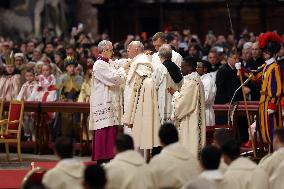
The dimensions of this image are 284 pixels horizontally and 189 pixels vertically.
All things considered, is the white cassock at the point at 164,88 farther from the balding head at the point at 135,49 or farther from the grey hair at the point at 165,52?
the balding head at the point at 135,49

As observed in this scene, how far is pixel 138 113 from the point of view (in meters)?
17.9

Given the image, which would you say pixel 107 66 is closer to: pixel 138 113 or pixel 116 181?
pixel 138 113

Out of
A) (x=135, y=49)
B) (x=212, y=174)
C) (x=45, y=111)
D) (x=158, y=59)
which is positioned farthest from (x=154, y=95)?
(x=212, y=174)

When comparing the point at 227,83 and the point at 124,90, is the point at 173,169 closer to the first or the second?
the point at 124,90

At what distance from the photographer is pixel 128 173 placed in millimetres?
12586

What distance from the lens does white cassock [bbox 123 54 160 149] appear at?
58.6 ft

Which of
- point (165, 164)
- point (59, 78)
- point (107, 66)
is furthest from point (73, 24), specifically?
point (165, 164)

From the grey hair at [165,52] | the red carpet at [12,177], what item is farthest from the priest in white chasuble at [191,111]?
the red carpet at [12,177]

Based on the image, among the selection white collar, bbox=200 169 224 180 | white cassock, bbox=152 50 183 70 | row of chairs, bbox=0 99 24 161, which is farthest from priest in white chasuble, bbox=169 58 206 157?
white collar, bbox=200 169 224 180

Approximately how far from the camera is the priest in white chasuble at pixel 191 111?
1717 centimetres

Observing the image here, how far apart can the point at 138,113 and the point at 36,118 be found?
4.48m

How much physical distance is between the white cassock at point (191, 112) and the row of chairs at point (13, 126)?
3900mm

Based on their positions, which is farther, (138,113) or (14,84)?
(14,84)

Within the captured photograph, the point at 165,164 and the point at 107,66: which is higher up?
the point at 107,66
